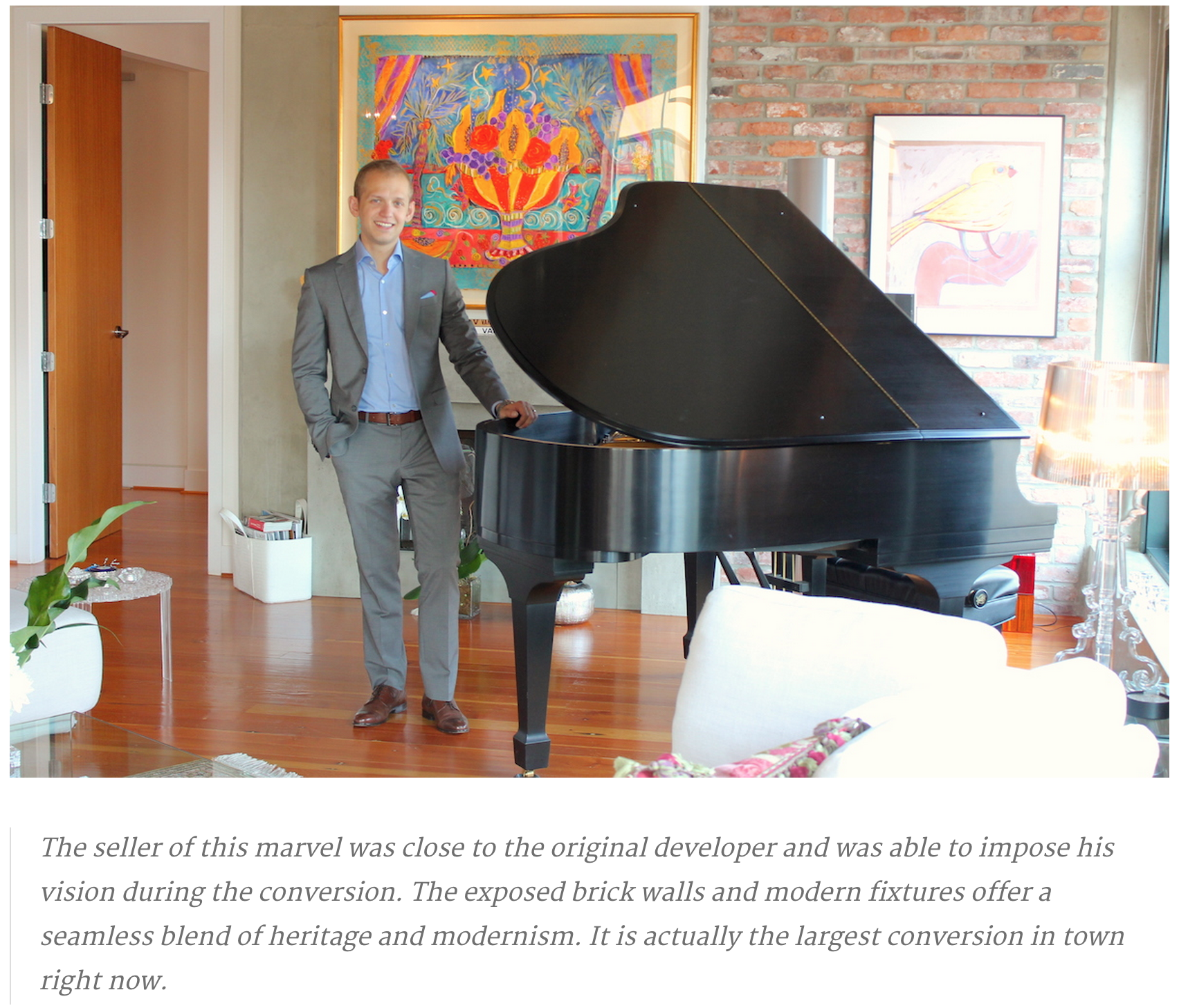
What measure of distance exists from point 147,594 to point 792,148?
10.3ft

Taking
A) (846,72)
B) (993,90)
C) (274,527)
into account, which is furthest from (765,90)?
(274,527)

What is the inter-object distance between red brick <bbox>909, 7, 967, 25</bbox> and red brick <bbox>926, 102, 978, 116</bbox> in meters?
0.32

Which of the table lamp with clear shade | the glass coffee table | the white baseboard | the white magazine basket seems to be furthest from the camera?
the white baseboard

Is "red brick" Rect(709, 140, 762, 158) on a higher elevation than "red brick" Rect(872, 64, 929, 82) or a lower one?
lower

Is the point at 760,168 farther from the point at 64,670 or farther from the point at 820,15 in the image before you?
the point at 64,670

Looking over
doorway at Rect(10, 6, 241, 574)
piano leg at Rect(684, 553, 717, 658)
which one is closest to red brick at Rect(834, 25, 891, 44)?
piano leg at Rect(684, 553, 717, 658)

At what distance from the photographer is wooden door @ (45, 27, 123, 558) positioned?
5.30m

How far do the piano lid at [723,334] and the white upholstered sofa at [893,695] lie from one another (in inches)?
39.2

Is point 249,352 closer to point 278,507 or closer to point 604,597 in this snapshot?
point 278,507

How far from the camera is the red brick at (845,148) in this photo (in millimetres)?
4699

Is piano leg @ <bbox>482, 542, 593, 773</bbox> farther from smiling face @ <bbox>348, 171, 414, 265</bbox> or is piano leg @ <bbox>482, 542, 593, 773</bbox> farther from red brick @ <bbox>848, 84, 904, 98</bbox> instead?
red brick @ <bbox>848, 84, 904, 98</bbox>

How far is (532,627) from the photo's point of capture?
286cm

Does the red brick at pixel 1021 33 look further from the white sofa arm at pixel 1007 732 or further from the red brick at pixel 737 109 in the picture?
the white sofa arm at pixel 1007 732
